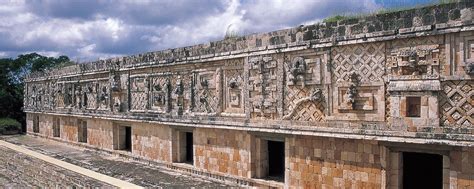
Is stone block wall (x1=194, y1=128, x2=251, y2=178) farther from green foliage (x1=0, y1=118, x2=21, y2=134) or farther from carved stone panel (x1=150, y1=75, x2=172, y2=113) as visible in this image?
green foliage (x1=0, y1=118, x2=21, y2=134)

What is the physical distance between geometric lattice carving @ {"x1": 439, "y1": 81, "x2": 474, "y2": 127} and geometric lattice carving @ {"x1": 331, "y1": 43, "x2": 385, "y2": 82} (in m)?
0.92

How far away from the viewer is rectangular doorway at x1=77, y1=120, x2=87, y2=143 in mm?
15914

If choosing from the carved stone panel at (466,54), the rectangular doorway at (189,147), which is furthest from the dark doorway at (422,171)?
the rectangular doorway at (189,147)

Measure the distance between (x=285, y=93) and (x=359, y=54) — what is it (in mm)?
1624

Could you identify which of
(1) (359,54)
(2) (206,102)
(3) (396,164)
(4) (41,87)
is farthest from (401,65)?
(4) (41,87)

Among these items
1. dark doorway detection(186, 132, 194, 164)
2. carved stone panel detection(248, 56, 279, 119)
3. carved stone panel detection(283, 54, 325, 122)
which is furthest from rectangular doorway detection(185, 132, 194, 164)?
carved stone panel detection(283, 54, 325, 122)

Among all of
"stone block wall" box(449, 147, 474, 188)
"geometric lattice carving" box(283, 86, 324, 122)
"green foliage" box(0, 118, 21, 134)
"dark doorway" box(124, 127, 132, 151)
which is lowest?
"green foliage" box(0, 118, 21, 134)

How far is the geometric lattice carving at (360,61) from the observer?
20.0 feet

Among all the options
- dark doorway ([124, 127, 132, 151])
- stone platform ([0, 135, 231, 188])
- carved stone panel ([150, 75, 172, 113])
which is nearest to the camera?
stone platform ([0, 135, 231, 188])

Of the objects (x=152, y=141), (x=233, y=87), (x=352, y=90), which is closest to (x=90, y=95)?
(x=152, y=141)

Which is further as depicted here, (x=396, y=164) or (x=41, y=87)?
(x=41, y=87)

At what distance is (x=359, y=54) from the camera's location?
6348mm

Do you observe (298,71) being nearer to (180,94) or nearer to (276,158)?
(276,158)

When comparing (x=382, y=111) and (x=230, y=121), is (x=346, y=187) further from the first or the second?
(x=230, y=121)
